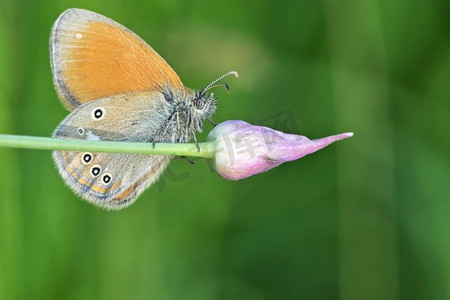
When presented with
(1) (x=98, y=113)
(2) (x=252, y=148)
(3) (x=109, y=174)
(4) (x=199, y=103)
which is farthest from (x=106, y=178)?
(2) (x=252, y=148)

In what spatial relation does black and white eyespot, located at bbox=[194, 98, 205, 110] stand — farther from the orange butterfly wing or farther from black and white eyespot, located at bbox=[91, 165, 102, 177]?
black and white eyespot, located at bbox=[91, 165, 102, 177]

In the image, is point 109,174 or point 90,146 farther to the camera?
point 109,174

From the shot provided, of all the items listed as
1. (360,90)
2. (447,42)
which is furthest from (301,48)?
(447,42)

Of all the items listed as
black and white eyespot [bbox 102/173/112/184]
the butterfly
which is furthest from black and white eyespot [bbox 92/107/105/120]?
black and white eyespot [bbox 102/173/112/184]

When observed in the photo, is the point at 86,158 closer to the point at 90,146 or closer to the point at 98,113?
the point at 98,113

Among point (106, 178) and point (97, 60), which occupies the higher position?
point (97, 60)

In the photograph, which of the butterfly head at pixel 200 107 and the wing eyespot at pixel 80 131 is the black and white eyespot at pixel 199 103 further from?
the wing eyespot at pixel 80 131
